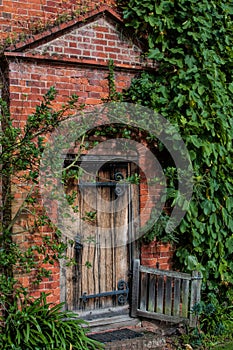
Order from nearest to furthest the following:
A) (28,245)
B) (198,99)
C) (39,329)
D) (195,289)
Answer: (39,329) < (28,245) < (195,289) < (198,99)

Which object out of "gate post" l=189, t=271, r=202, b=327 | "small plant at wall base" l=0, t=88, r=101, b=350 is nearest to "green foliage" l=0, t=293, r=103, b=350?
"small plant at wall base" l=0, t=88, r=101, b=350

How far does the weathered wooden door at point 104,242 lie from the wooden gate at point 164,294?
0.51 feet

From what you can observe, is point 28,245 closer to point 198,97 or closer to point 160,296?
point 160,296

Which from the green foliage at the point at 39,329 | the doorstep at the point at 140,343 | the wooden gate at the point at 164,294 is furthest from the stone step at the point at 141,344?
the wooden gate at the point at 164,294

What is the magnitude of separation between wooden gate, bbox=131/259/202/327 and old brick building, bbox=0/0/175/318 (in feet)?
0.65

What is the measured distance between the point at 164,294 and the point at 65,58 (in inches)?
118

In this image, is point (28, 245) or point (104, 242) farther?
point (104, 242)

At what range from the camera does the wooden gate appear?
5977mm

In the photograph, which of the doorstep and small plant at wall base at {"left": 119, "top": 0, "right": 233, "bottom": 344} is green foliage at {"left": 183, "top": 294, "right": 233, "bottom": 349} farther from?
the doorstep

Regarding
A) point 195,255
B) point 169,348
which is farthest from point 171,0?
point 169,348

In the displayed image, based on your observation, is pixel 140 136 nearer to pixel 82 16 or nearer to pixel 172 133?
pixel 172 133

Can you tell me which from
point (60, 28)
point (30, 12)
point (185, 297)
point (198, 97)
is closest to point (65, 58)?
point (60, 28)

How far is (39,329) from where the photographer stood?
480 centimetres

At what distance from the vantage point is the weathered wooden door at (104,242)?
5816mm
